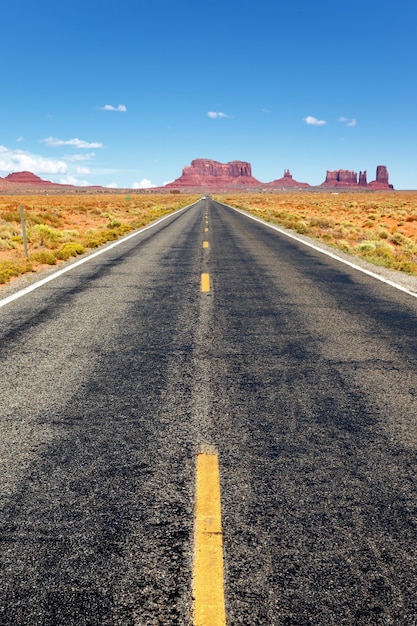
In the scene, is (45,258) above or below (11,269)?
above

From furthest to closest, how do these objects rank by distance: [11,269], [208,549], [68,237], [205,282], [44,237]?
[68,237], [44,237], [11,269], [205,282], [208,549]

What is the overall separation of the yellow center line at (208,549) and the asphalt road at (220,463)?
47 millimetres

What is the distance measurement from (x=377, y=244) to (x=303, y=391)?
53.8ft

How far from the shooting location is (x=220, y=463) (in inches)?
120

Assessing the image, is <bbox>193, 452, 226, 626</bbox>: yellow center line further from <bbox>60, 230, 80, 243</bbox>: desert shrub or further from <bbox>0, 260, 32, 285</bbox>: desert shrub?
<bbox>60, 230, 80, 243</bbox>: desert shrub

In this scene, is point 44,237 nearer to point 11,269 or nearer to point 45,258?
point 45,258

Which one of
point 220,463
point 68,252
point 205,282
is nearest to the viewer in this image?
point 220,463

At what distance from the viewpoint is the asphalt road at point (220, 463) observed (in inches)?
81.5

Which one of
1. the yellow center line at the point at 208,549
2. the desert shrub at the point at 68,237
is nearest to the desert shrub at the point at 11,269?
the desert shrub at the point at 68,237

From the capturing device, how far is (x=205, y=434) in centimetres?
343

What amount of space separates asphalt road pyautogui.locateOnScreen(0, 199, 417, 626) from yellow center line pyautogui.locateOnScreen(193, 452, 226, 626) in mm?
47

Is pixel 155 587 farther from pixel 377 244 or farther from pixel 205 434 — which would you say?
pixel 377 244

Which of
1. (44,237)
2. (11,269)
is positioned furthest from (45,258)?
(44,237)

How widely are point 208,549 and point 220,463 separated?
0.77 meters
